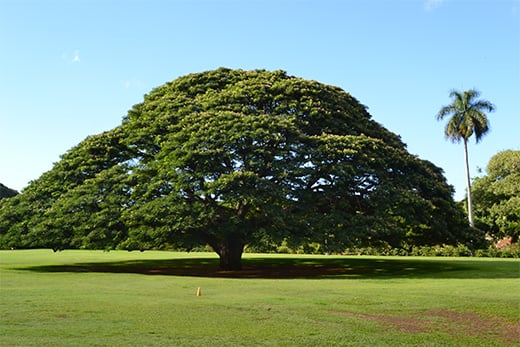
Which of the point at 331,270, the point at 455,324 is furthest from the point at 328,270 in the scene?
the point at 455,324

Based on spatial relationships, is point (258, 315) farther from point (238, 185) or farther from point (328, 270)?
point (328, 270)

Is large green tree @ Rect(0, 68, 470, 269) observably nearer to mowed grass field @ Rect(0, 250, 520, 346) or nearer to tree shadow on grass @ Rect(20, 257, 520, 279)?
tree shadow on grass @ Rect(20, 257, 520, 279)

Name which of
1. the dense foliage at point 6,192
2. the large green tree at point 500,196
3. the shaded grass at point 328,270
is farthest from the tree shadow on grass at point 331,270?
the dense foliage at point 6,192

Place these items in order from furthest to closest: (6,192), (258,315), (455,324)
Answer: (6,192)
(258,315)
(455,324)

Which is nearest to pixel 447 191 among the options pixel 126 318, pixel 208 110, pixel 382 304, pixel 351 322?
pixel 208 110

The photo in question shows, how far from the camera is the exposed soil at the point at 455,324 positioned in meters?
11.8

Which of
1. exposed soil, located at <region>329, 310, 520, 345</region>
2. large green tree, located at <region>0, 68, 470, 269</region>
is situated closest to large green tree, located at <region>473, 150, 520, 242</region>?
large green tree, located at <region>0, 68, 470, 269</region>

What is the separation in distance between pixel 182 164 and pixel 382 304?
1494 centimetres

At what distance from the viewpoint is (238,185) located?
26531 millimetres

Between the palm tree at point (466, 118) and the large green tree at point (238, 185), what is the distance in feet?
102

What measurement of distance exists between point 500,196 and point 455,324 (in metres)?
61.3

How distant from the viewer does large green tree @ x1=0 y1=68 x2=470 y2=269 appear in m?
27.2

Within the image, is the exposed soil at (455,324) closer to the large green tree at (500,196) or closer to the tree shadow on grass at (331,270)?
the tree shadow on grass at (331,270)

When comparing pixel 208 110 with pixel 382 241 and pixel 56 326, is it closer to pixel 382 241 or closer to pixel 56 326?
pixel 382 241
